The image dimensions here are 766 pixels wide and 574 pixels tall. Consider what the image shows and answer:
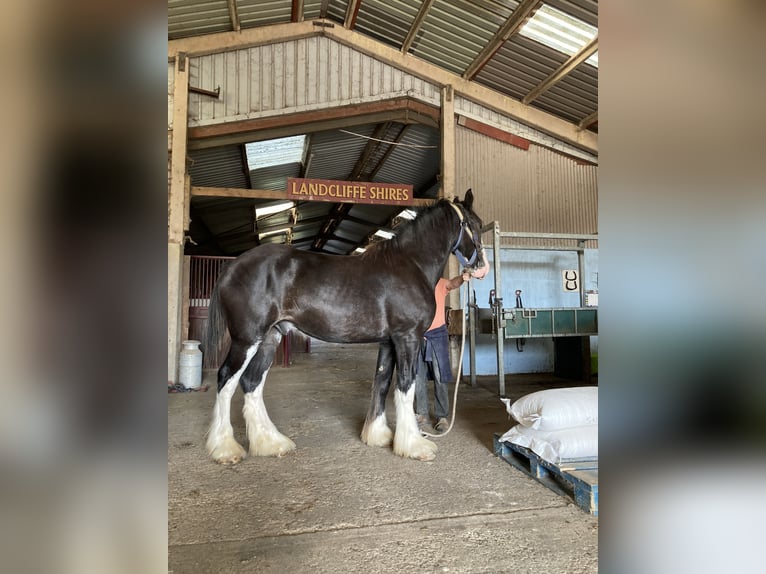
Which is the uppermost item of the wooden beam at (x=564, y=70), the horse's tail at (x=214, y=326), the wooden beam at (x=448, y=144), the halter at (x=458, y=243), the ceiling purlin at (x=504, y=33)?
the ceiling purlin at (x=504, y=33)

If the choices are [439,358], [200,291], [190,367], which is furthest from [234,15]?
[439,358]

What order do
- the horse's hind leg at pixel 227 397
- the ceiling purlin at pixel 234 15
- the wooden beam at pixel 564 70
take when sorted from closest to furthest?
the horse's hind leg at pixel 227 397, the ceiling purlin at pixel 234 15, the wooden beam at pixel 564 70

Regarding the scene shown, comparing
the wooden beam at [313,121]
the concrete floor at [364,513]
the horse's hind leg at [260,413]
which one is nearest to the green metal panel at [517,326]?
the concrete floor at [364,513]

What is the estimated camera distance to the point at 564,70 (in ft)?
20.0

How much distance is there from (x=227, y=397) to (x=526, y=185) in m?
6.06

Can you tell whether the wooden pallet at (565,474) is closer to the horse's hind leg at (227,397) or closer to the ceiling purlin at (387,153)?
the horse's hind leg at (227,397)

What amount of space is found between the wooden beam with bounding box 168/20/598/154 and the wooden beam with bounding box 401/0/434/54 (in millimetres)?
170

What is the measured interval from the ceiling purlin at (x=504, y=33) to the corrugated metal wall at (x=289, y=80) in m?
0.87

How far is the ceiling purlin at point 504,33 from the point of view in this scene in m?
5.25

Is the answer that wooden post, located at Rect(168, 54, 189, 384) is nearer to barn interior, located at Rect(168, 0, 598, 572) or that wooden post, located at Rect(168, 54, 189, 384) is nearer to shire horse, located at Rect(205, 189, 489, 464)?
barn interior, located at Rect(168, 0, 598, 572)

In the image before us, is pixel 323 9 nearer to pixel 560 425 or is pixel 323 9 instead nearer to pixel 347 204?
pixel 347 204
